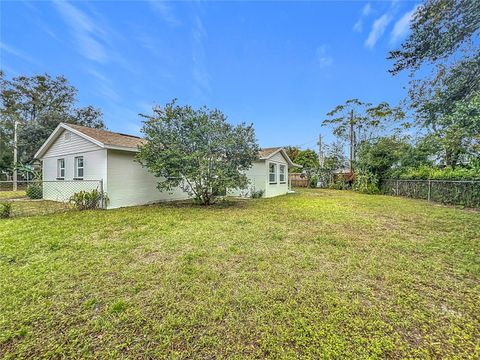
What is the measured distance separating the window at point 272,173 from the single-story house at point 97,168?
5.72 m

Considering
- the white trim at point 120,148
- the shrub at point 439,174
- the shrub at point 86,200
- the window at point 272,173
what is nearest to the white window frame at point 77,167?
the shrub at point 86,200

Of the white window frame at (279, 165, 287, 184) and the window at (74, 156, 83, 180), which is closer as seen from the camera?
the window at (74, 156, 83, 180)

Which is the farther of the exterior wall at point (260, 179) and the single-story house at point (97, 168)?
the exterior wall at point (260, 179)

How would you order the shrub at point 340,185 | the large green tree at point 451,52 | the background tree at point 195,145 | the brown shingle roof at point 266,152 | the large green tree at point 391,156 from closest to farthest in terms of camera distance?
1. the large green tree at point 451,52
2. the background tree at point 195,145
3. the brown shingle roof at point 266,152
4. the large green tree at point 391,156
5. the shrub at point 340,185

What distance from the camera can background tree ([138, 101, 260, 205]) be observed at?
344 inches

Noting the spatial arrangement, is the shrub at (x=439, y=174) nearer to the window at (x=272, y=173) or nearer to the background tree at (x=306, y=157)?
the window at (x=272, y=173)

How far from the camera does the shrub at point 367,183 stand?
659 inches

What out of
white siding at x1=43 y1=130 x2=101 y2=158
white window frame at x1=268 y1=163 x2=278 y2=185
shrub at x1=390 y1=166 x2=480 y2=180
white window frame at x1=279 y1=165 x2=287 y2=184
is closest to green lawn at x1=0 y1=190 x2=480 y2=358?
white siding at x1=43 y1=130 x2=101 y2=158

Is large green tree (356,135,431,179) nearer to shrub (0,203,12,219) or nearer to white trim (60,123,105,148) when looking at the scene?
white trim (60,123,105,148)

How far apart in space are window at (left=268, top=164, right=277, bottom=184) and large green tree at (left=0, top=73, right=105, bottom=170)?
1978 centimetres

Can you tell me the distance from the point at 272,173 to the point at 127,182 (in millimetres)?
9045

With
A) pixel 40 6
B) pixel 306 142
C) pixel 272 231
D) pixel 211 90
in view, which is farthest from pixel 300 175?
pixel 40 6

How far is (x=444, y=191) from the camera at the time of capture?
10.9 meters

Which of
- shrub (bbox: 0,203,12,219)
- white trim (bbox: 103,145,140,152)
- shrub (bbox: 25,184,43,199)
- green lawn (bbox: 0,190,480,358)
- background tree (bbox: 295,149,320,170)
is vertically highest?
background tree (bbox: 295,149,320,170)
